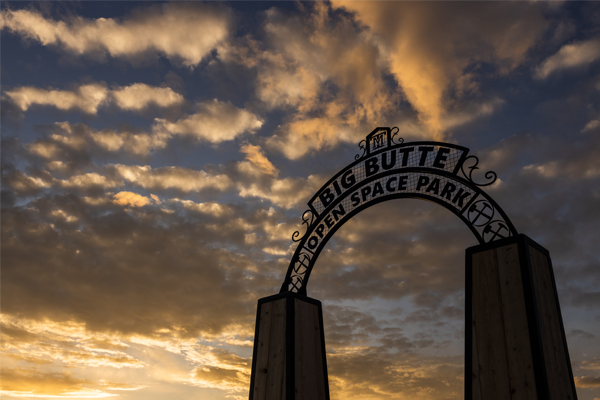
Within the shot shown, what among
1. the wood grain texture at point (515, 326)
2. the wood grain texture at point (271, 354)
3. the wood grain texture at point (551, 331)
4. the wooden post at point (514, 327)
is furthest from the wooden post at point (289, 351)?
the wood grain texture at point (551, 331)

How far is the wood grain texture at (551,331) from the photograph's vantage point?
16.4 feet

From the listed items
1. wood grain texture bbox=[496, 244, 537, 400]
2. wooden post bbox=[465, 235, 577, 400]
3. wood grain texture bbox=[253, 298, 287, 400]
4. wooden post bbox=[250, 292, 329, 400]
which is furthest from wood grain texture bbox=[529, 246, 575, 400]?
wood grain texture bbox=[253, 298, 287, 400]

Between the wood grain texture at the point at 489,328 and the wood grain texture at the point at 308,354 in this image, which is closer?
the wood grain texture at the point at 489,328

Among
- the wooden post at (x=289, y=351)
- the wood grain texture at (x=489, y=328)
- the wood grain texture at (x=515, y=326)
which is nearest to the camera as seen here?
the wood grain texture at (x=515, y=326)

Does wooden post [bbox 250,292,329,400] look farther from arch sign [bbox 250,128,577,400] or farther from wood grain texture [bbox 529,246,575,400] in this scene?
wood grain texture [bbox 529,246,575,400]

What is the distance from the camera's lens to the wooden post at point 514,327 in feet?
16.3

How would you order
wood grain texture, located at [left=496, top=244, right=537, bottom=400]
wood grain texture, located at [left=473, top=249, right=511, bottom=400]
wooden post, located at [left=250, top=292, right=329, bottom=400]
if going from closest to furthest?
wood grain texture, located at [left=496, top=244, right=537, bottom=400], wood grain texture, located at [left=473, top=249, right=511, bottom=400], wooden post, located at [left=250, top=292, right=329, bottom=400]

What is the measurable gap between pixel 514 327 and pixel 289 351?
12.2 feet

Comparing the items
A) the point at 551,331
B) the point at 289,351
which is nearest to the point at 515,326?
the point at 551,331

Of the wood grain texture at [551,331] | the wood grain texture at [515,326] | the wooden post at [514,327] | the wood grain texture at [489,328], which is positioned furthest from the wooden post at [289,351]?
the wood grain texture at [551,331]

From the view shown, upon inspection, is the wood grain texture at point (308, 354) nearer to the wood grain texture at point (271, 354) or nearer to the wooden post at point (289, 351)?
the wooden post at point (289, 351)

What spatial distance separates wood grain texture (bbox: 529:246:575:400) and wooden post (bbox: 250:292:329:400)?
12.9 feet

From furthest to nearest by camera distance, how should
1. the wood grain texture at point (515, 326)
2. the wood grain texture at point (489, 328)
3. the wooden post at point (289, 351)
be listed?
the wooden post at point (289, 351) → the wood grain texture at point (489, 328) → the wood grain texture at point (515, 326)

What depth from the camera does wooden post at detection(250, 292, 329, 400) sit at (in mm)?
7492
